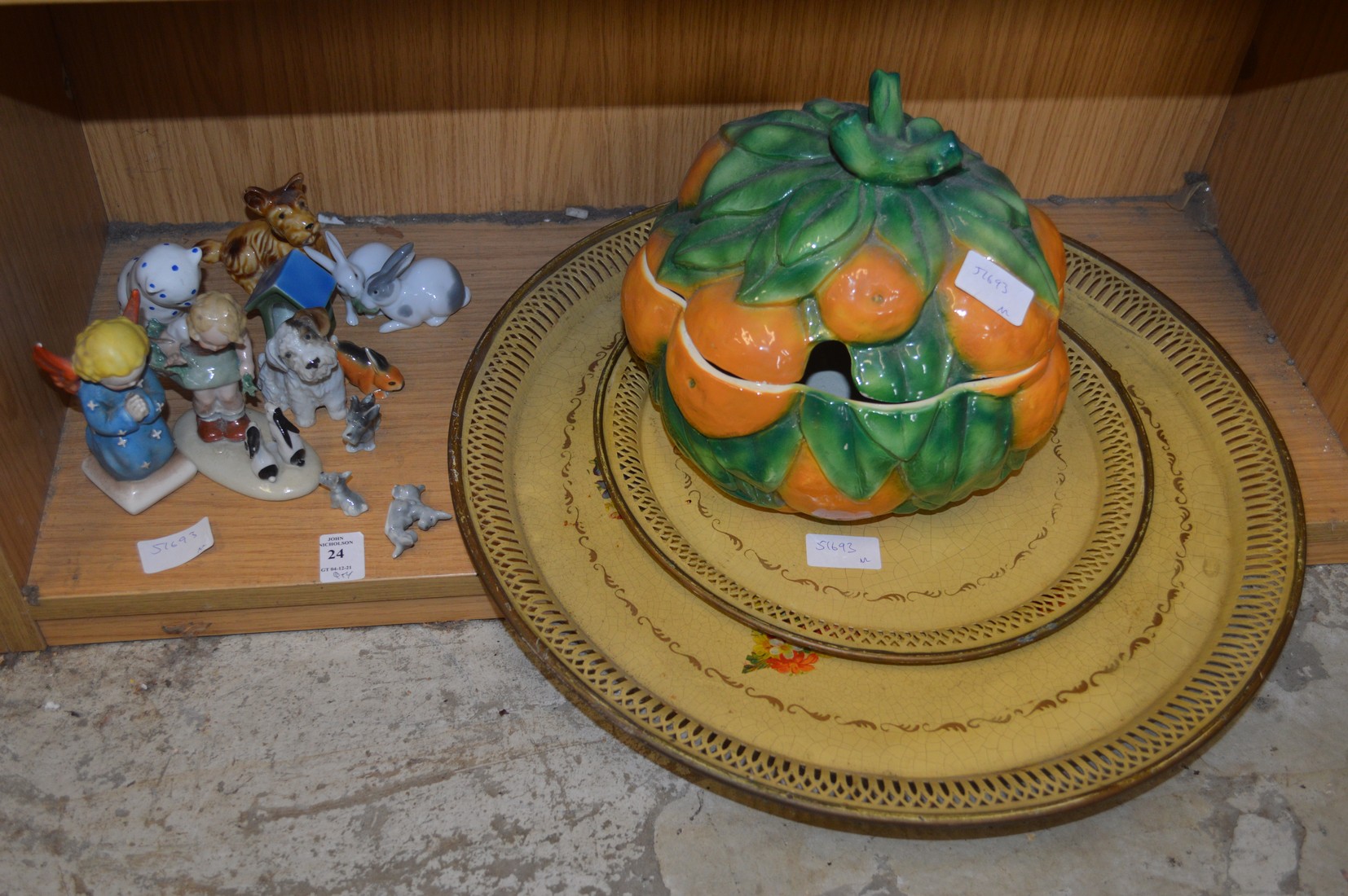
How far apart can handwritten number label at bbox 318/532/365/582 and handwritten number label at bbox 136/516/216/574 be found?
16 centimetres

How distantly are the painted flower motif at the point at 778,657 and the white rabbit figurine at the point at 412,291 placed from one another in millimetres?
799

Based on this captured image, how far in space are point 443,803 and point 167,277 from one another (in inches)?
34.2

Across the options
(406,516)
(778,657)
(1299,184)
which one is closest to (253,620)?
(406,516)

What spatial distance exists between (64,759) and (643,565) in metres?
0.85

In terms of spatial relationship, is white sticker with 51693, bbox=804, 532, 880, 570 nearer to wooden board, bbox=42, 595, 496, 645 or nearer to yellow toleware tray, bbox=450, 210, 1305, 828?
yellow toleware tray, bbox=450, 210, 1305, 828

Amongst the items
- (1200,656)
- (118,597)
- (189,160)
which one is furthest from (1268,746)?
(189,160)

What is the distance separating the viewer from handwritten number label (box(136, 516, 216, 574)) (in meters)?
1.64

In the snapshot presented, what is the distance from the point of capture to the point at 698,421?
1.50 metres

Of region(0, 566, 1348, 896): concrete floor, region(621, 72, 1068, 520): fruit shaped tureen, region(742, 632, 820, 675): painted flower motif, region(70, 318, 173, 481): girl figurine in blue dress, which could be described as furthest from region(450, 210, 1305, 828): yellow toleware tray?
region(70, 318, 173, 481): girl figurine in blue dress

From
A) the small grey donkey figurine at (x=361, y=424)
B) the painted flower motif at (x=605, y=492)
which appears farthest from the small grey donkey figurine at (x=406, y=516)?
the painted flower motif at (x=605, y=492)

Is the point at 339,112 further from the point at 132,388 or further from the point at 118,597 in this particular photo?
Result: the point at 118,597

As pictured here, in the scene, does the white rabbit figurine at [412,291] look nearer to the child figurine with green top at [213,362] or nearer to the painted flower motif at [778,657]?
the child figurine with green top at [213,362]

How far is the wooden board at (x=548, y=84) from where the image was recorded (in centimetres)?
188

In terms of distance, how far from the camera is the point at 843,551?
1.66 meters
